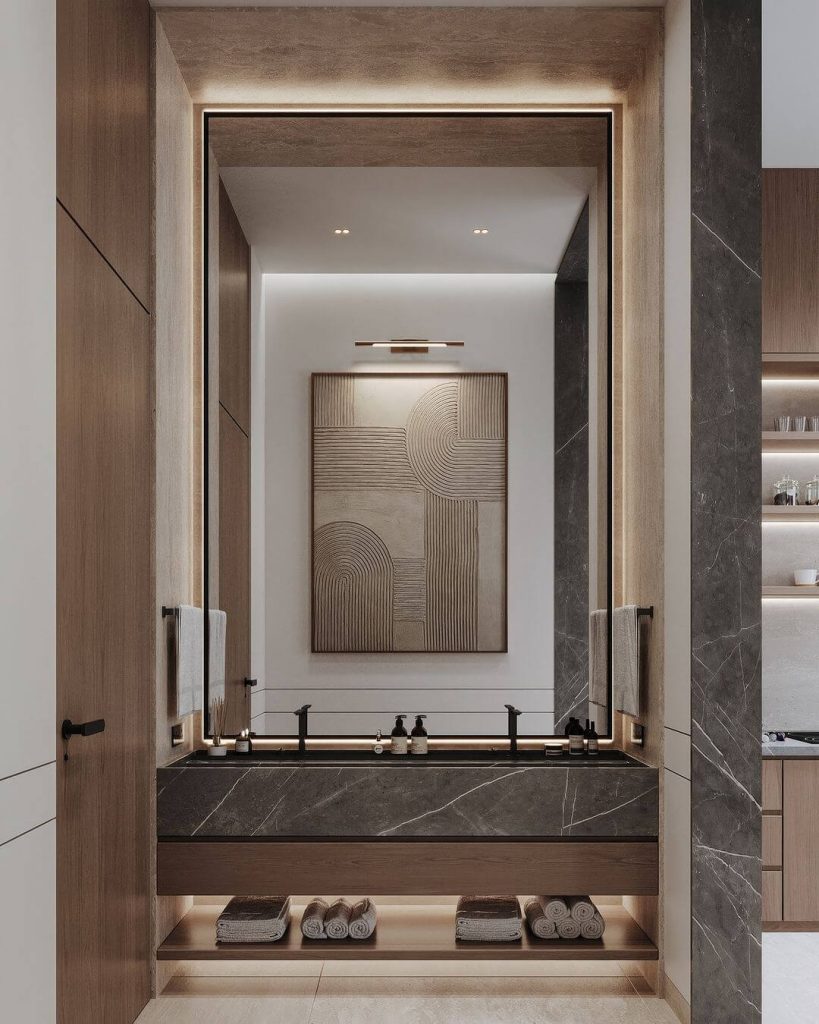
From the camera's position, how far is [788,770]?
3961 millimetres

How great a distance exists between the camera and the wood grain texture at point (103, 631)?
2.39m

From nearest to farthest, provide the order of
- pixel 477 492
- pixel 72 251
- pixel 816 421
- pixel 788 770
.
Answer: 1. pixel 72 251
2. pixel 477 492
3. pixel 788 770
4. pixel 816 421

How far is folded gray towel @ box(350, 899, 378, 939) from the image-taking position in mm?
3309

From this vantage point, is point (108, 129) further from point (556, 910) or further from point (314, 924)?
point (556, 910)

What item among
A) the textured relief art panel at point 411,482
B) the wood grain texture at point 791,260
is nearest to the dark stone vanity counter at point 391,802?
the textured relief art panel at point 411,482

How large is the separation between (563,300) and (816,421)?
141cm

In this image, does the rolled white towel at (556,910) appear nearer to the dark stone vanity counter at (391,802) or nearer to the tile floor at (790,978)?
the dark stone vanity counter at (391,802)

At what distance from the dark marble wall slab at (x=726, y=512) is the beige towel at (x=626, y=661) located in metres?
0.44

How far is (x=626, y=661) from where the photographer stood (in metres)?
3.39

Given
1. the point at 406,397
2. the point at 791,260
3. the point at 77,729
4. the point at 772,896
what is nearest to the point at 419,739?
the point at 406,397

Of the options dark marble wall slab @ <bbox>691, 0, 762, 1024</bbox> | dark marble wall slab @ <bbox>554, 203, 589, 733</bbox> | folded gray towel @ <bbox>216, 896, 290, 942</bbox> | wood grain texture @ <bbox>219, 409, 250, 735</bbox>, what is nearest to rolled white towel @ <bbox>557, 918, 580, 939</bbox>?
dark marble wall slab @ <bbox>691, 0, 762, 1024</bbox>

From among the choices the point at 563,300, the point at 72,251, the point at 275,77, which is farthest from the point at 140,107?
the point at 563,300

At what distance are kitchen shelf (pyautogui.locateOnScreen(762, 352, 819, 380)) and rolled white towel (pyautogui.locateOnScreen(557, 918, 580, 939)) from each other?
7.87 feet
